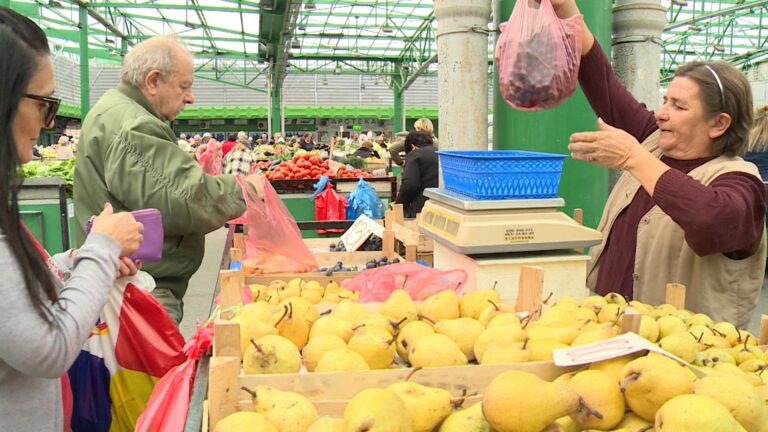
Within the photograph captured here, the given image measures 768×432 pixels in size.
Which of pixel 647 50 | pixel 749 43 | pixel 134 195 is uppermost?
pixel 749 43

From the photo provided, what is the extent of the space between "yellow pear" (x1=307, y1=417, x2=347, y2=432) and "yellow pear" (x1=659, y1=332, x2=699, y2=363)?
0.79 metres

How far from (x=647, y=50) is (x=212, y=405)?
146 inches

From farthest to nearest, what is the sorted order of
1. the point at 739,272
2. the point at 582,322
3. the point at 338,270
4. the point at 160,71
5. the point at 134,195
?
the point at 338,270 → the point at 160,71 → the point at 134,195 → the point at 739,272 → the point at 582,322

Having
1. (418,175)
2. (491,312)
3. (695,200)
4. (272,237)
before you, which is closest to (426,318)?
(491,312)

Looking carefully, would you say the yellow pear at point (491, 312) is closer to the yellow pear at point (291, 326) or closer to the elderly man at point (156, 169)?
the yellow pear at point (291, 326)

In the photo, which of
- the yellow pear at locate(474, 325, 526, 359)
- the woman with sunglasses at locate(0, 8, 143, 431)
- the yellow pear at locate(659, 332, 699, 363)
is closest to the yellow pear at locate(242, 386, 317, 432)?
the woman with sunglasses at locate(0, 8, 143, 431)

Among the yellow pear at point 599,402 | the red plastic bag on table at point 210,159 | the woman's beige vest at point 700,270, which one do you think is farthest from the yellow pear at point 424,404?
the red plastic bag on table at point 210,159

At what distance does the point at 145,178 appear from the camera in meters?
2.41

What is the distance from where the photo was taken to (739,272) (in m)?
2.09

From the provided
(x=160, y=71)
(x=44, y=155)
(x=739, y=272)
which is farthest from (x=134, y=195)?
(x=44, y=155)

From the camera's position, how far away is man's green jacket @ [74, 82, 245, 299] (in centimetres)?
241

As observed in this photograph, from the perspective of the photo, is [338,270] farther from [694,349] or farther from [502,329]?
[694,349]

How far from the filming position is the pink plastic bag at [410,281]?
7.18ft

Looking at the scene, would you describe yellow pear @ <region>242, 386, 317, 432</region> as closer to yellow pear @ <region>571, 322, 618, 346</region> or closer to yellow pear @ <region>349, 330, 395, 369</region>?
yellow pear @ <region>349, 330, 395, 369</region>
